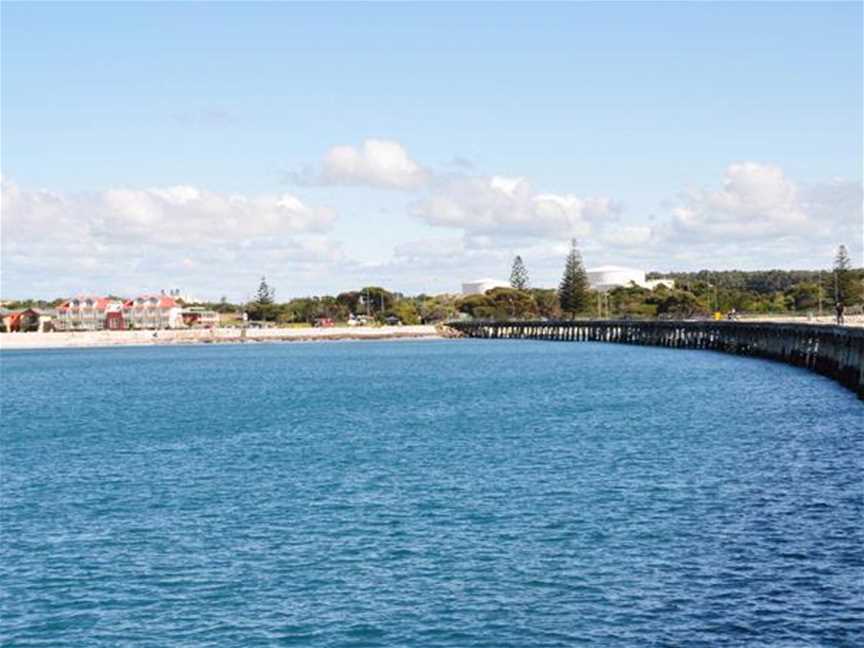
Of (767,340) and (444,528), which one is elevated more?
(767,340)

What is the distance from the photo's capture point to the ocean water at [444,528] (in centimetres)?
2205

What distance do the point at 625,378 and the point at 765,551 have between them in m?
67.5

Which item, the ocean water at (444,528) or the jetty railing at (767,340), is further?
the jetty railing at (767,340)

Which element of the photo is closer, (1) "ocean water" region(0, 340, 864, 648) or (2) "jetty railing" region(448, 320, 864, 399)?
(1) "ocean water" region(0, 340, 864, 648)

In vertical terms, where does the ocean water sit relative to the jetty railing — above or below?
below

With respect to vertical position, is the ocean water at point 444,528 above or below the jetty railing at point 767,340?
below

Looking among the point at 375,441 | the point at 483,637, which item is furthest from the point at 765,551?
the point at 375,441

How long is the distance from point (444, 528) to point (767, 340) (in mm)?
93713

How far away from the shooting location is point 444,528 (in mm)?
30422

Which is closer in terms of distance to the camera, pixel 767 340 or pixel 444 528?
pixel 444 528

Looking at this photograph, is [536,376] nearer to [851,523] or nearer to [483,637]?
[851,523]

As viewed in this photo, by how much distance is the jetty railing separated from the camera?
7452cm

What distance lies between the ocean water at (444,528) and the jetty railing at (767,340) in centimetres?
1114

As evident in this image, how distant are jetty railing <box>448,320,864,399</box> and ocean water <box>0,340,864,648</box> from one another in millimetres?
11140
